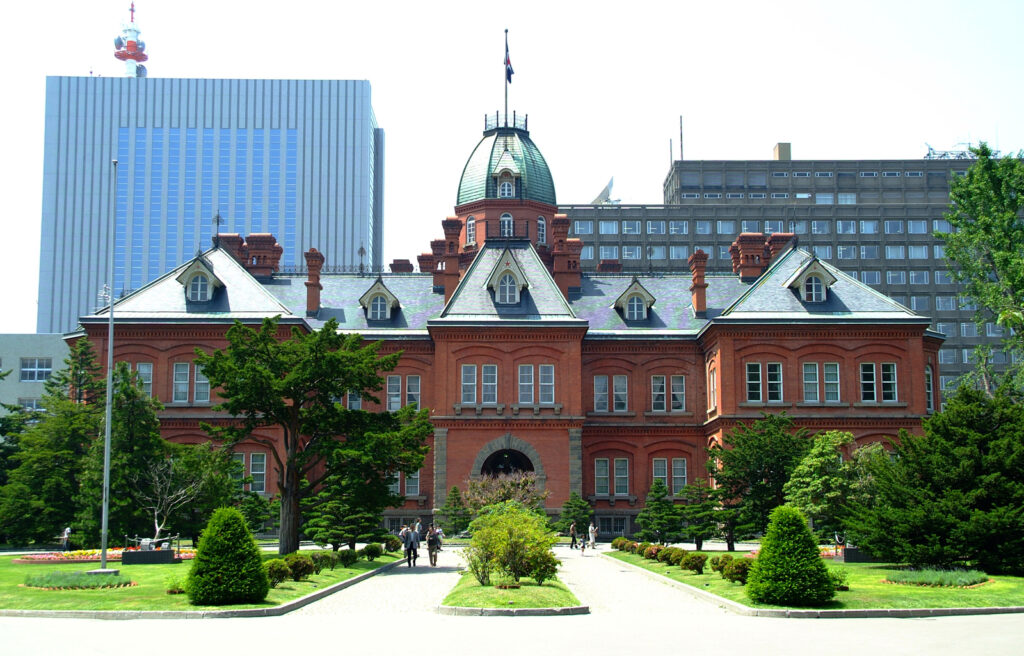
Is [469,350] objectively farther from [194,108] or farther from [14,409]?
[194,108]

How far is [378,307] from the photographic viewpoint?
2359 inches

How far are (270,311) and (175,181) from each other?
9313 centimetres

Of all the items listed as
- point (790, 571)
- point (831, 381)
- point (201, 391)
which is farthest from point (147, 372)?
point (790, 571)

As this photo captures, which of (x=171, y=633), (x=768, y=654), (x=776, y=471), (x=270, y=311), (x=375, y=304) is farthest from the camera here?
(x=375, y=304)

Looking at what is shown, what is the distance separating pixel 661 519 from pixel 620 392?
15926mm

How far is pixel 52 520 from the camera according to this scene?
144 feet

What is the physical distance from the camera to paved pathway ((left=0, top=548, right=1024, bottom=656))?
17906mm

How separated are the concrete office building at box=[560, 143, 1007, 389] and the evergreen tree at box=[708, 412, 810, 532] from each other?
63.2m

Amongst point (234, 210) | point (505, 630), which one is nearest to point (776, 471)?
point (505, 630)

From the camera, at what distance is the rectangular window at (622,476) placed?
57.8m

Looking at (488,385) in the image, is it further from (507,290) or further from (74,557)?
(74,557)

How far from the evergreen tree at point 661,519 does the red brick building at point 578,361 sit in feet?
29.1

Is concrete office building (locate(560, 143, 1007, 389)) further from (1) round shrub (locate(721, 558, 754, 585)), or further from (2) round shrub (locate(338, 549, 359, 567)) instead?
(1) round shrub (locate(721, 558, 754, 585))

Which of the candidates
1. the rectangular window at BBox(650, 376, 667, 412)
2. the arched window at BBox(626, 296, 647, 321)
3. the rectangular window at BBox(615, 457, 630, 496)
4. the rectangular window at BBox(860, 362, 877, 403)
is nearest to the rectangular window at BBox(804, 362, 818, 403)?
the rectangular window at BBox(860, 362, 877, 403)
